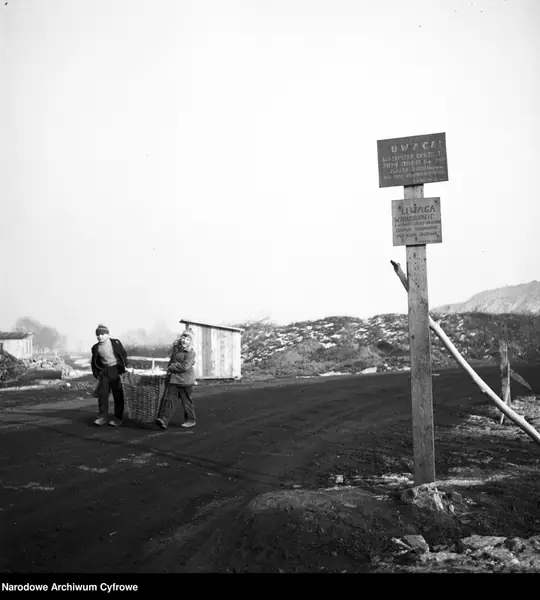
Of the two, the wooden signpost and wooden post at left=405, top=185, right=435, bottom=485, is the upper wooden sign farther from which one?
wooden post at left=405, top=185, right=435, bottom=485

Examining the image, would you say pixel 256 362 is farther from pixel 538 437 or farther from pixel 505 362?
pixel 538 437

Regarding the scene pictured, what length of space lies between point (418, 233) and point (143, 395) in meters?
7.14

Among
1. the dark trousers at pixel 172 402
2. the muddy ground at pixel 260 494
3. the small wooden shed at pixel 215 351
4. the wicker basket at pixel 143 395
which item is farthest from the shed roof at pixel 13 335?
the dark trousers at pixel 172 402

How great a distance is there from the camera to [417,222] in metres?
6.93

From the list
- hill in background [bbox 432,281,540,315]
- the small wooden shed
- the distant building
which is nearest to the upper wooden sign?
the small wooden shed

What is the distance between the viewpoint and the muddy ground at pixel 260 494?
17.3 ft

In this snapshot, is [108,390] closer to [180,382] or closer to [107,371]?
[107,371]

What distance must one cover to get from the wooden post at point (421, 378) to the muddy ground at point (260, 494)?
0.41 metres

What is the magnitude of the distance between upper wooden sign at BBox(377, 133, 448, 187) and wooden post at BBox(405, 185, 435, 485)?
0.95 meters

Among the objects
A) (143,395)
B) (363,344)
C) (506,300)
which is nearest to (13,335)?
(363,344)
